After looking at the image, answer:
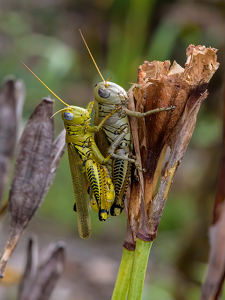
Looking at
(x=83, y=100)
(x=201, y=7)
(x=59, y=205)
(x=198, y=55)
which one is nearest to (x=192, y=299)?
(x=198, y=55)

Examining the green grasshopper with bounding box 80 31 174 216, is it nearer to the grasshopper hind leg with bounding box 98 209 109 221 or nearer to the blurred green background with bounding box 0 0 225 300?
the grasshopper hind leg with bounding box 98 209 109 221

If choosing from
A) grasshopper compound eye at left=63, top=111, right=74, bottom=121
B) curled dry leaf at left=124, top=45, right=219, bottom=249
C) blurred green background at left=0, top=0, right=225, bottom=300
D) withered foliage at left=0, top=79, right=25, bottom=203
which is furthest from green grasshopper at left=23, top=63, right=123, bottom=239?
blurred green background at left=0, top=0, right=225, bottom=300

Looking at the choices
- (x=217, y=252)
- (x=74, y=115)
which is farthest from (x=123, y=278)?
(x=74, y=115)

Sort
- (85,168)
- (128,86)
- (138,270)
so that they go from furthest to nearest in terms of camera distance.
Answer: (128,86) < (85,168) < (138,270)

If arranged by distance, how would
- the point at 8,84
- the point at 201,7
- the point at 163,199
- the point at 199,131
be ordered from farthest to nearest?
1. the point at 201,7
2. the point at 199,131
3. the point at 8,84
4. the point at 163,199

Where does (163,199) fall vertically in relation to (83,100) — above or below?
below

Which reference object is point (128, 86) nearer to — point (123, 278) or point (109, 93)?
point (109, 93)

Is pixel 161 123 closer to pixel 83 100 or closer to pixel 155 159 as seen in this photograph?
pixel 155 159
